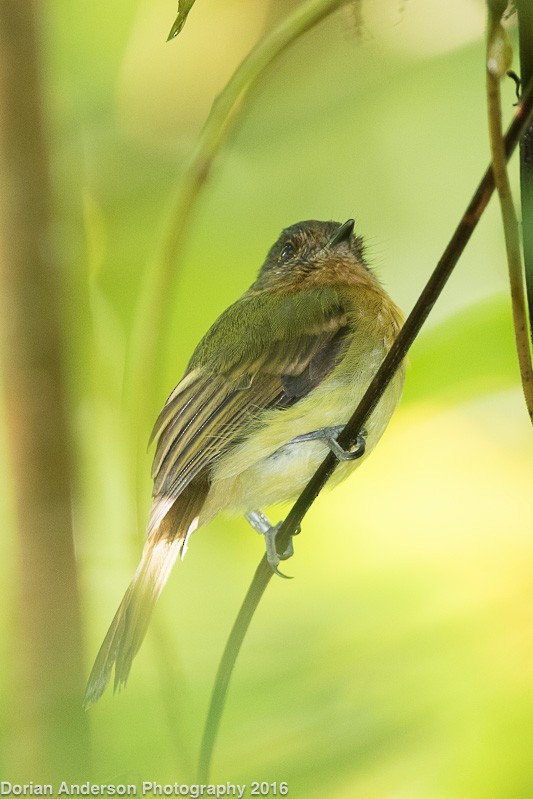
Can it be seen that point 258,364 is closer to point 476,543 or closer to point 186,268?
point 186,268

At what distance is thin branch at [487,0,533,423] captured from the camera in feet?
1.69

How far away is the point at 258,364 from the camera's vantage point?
0.81 meters

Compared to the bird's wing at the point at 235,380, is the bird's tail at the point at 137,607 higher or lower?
lower

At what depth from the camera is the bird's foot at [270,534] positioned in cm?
71

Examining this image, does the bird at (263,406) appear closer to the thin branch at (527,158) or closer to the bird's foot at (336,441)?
the bird's foot at (336,441)

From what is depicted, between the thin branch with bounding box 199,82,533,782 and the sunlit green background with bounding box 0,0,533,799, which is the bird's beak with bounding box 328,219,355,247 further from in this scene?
the thin branch with bounding box 199,82,533,782

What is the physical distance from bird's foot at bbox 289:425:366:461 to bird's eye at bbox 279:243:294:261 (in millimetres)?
176

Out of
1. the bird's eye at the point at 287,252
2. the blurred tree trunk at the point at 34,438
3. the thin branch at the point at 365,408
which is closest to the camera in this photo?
the thin branch at the point at 365,408

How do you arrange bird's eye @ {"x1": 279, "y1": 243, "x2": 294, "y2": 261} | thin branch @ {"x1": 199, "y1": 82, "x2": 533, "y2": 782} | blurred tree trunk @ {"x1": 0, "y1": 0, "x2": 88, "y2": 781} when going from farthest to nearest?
1. bird's eye @ {"x1": 279, "y1": 243, "x2": 294, "y2": 261}
2. blurred tree trunk @ {"x1": 0, "y1": 0, "x2": 88, "y2": 781}
3. thin branch @ {"x1": 199, "y1": 82, "x2": 533, "y2": 782}

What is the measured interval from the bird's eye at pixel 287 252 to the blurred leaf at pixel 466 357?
6.5 inches

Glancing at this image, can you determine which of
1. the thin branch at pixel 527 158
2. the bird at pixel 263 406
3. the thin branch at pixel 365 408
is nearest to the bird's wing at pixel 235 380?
the bird at pixel 263 406

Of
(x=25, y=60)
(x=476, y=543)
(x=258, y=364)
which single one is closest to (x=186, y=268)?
(x=258, y=364)

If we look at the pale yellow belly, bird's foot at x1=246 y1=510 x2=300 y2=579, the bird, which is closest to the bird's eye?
the bird

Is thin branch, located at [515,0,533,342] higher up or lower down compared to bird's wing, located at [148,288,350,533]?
higher up
